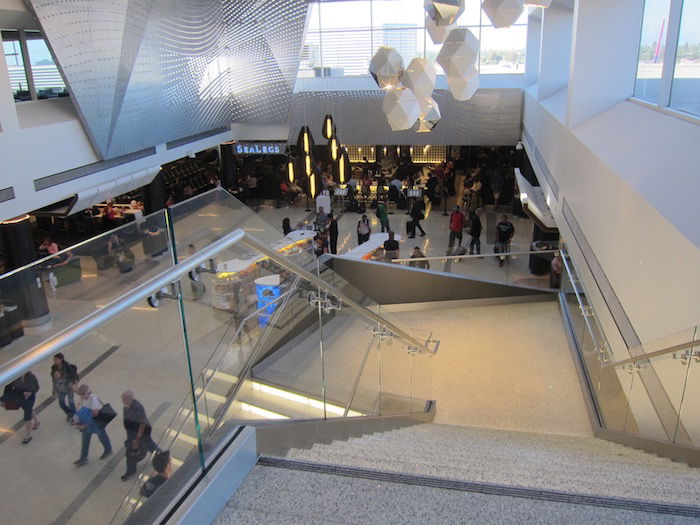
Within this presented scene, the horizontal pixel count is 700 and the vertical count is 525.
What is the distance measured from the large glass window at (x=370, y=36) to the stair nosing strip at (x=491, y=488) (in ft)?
53.1

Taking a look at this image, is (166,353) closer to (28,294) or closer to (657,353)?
(28,294)

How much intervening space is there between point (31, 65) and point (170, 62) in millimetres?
→ 2827

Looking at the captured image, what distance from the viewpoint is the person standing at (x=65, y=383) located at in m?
1.34

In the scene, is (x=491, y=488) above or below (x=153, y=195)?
above

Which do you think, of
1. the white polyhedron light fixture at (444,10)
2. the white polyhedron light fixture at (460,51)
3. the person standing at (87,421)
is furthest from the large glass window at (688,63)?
the person standing at (87,421)

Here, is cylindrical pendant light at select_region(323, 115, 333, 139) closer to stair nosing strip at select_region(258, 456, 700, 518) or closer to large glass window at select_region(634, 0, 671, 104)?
large glass window at select_region(634, 0, 671, 104)

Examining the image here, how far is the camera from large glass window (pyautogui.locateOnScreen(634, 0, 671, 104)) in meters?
6.46

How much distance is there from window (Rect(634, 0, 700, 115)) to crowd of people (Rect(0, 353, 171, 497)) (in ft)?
18.1

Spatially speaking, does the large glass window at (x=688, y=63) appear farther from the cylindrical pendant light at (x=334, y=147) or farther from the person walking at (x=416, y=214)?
the person walking at (x=416, y=214)

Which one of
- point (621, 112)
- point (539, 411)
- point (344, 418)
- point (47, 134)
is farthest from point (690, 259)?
point (47, 134)

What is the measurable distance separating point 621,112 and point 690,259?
4282 millimetres

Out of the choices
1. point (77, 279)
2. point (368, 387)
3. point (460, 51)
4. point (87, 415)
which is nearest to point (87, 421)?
point (87, 415)

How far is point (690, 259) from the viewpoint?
361 cm

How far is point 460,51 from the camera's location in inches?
191
